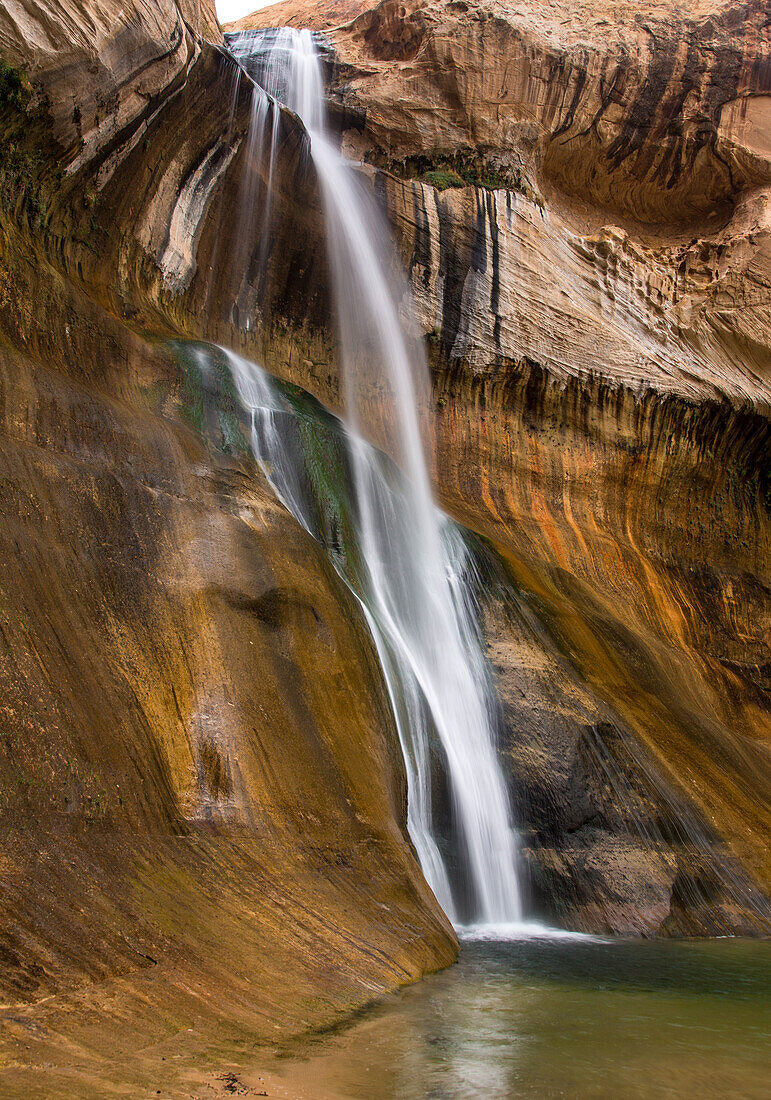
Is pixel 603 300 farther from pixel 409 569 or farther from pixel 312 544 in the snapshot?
pixel 312 544

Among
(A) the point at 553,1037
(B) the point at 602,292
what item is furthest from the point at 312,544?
(B) the point at 602,292

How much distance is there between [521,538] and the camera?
46.8ft

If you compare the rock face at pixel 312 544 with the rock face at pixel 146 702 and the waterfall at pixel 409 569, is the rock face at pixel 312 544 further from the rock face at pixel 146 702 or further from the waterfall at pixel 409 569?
the waterfall at pixel 409 569

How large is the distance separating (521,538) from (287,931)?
10.3m

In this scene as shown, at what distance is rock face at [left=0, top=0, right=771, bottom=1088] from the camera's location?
475 centimetres

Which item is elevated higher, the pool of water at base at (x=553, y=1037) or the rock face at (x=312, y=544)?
the rock face at (x=312, y=544)

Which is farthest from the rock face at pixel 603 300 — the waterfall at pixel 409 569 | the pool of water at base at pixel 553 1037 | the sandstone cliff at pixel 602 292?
the pool of water at base at pixel 553 1037

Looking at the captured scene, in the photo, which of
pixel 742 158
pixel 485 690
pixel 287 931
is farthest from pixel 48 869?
pixel 742 158

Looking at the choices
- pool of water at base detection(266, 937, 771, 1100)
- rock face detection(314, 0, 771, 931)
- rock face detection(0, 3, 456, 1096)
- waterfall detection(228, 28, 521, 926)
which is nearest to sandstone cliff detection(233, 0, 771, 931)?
rock face detection(314, 0, 771, 931)

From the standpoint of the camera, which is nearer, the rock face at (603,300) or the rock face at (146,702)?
the rock face at (146,702)

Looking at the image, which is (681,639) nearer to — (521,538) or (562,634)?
(521,538)

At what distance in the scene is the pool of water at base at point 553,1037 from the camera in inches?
129

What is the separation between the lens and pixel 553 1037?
4066mm

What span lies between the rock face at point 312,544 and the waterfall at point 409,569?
38cm
